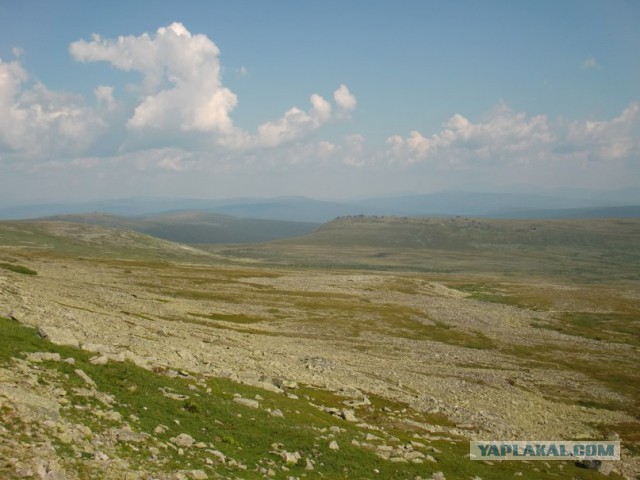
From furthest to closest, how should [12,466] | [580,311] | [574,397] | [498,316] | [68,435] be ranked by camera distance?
[580,311] → [498,316] → [574,397] → [68,435] → [12,466]

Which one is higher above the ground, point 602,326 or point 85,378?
point 85,378

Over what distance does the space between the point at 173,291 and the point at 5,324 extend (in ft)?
242

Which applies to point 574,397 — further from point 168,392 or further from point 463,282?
point 463,282

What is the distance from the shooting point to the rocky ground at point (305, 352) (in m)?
21.0

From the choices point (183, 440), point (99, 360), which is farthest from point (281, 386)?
point (183, 440)

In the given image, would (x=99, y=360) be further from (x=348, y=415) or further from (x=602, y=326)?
(x=602, y=326)

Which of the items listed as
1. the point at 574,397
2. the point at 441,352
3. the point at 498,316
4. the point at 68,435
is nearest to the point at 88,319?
the point at 68,435

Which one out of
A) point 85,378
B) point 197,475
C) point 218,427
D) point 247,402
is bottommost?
point 247,402

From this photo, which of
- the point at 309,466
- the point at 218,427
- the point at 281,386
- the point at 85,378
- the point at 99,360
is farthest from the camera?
the point at 281,386

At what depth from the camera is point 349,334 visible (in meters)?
80.2

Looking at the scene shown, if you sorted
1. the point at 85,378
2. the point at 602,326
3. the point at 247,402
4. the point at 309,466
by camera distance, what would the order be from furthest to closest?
the point at 602,326
the point at 247,402
the point at 85,378
the point at 309,466

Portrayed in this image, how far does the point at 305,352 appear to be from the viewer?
60.0 meters

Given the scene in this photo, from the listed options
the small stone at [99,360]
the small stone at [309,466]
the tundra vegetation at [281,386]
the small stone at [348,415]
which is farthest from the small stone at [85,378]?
the small stone at [348,415]

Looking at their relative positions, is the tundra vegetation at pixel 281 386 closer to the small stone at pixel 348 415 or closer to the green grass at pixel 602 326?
the small stone at pixel 348 415
